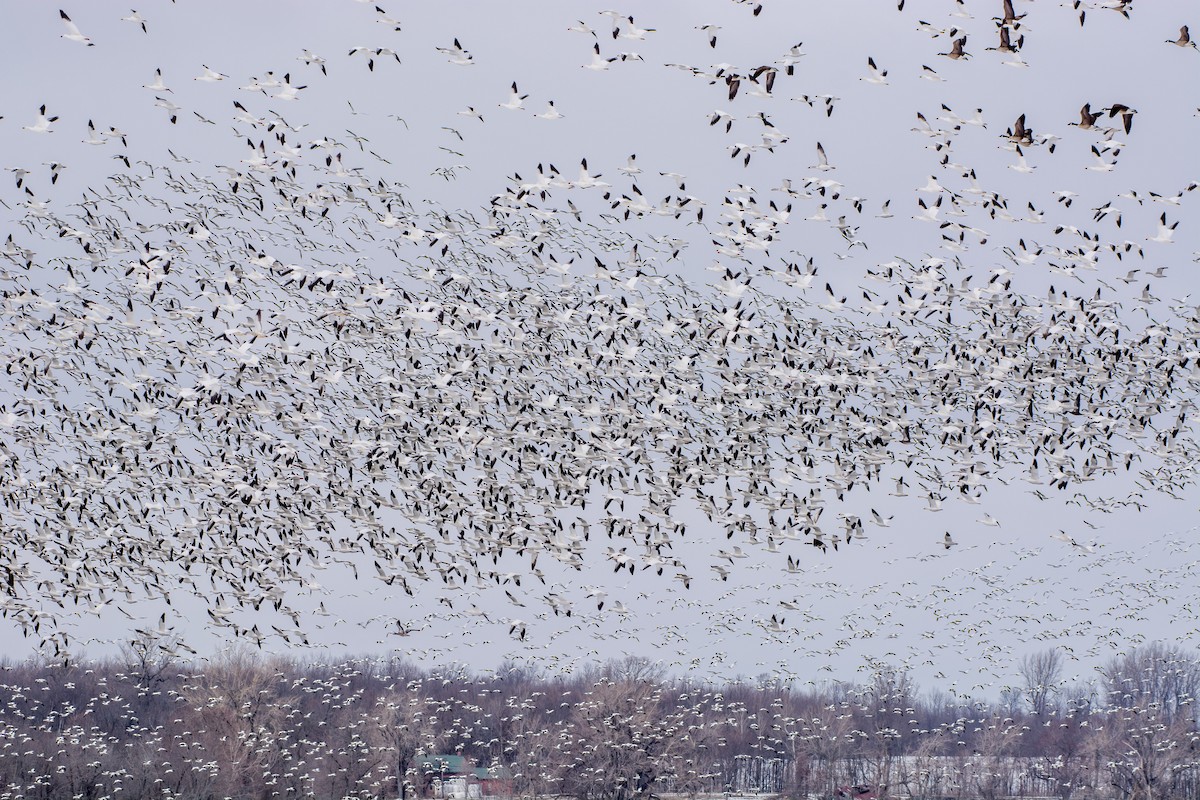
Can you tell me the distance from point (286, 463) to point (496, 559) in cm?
702

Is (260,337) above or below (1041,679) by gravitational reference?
above

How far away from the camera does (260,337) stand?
43188 mm

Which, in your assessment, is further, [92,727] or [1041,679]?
[1041,679]

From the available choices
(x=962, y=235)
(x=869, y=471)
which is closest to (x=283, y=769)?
(x=869, y=471)

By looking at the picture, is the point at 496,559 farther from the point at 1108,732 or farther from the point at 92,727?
the point at 1108,732

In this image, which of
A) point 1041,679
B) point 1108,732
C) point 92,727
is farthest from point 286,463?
point 1041,679

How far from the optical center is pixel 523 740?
4476 inches

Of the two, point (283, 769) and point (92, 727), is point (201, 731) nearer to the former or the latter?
point (283, 769)

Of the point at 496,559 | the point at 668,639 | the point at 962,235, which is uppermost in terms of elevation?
the point at 962,235

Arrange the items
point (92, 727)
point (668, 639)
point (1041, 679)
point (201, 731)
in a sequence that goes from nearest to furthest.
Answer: point (668, 639) → point (201, 731) → point (92, 727) → point (1041, 679)

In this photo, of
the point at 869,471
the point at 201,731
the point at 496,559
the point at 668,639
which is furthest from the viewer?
the point at 201,731

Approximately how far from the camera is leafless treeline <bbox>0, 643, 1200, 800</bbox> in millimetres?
90500

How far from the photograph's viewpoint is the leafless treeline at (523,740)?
90500 mm

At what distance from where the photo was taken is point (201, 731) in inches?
3674
